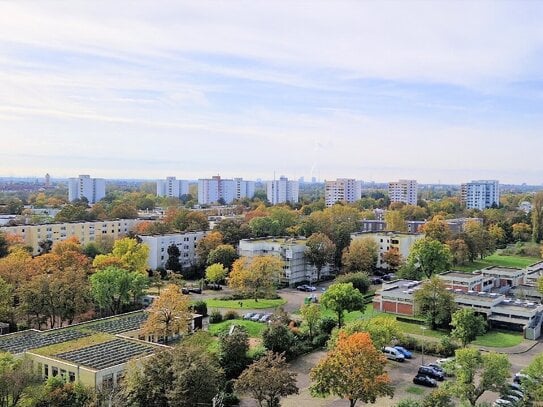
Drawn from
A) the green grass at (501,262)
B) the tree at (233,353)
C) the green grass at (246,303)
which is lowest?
Result: the green grass at (246,303)

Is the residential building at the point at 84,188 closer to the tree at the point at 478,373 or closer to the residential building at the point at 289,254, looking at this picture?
the residential building at the point at 289,254

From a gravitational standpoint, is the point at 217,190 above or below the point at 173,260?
above

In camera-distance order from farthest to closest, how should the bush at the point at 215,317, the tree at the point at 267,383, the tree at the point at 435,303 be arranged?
the bush at the point at 215,317 → the tree at the point at 435,303 → the tree at the point at 267,383

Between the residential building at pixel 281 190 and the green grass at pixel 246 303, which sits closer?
the green grass at pixel 246 303

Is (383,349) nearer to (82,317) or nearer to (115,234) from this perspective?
(82,317)

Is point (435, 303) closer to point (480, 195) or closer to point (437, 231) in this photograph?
point (437, 231)

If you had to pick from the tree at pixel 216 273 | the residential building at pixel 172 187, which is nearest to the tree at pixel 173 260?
the tree at pixel 216 273

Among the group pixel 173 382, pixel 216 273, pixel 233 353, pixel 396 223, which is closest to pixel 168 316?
pixel 233 353
